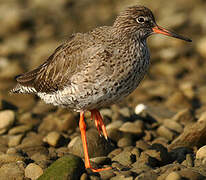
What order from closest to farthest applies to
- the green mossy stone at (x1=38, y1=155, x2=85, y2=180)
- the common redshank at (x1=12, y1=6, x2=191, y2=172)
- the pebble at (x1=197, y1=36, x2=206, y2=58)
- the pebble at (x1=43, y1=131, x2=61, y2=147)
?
the green mossy stone at (x1=38, y1=155, x2=85, y2=180) < the common redshank at (x1=12, y1=6, x2=191, y2=172) < the pebble at (x1=43, y1=131, x2=61, y2=147) < the pebble at (x1=197, y1=36, x2=206, y2=58)

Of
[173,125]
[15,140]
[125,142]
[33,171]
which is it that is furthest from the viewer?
[173,125]

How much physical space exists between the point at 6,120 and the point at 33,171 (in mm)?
3007

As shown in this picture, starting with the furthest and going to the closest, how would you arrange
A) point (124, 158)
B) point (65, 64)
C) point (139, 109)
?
point (139, 109)
point (65, 64)
point (124, 158)

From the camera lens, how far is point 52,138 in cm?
883

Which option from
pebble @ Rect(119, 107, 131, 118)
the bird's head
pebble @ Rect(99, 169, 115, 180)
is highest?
the bird's head

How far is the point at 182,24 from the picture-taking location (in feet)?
59.0

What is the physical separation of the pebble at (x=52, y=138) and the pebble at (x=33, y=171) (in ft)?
5.26

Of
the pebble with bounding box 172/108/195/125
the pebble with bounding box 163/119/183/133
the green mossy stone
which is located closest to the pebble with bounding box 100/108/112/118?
the pebble with bounding box 163/119/183/133

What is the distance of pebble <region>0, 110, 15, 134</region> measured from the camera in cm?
973

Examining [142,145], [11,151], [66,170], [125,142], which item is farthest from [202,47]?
[66,170]

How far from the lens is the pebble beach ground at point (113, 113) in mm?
7145

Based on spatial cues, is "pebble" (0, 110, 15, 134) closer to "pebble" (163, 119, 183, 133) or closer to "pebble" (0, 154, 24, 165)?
"pebble" (0, 154, 24, 165)

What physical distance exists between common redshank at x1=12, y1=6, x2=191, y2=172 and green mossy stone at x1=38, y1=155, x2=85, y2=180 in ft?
2.29

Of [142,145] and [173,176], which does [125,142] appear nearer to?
[142,145]
